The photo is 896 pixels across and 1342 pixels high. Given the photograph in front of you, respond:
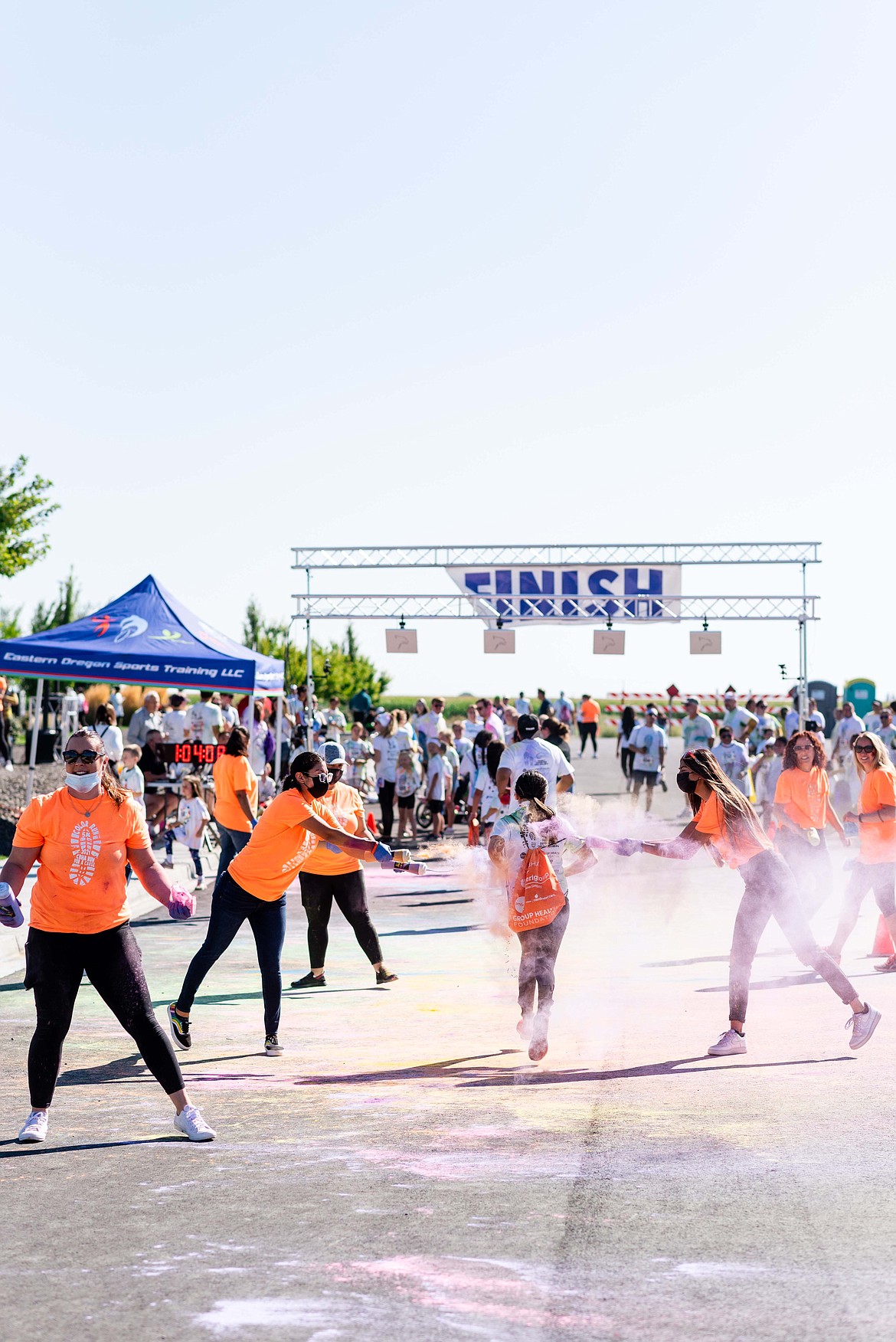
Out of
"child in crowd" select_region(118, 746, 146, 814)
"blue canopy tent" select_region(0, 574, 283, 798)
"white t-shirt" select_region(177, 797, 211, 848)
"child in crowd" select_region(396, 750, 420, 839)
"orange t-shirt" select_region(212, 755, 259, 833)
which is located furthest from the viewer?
"child in crowd" select_region(396, 750, 420, 839)

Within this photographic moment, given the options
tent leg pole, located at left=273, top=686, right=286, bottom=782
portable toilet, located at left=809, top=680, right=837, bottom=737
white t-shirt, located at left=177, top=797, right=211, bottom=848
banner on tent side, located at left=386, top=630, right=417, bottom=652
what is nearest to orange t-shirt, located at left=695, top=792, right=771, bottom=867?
white t-shirt, located at left=177, top=797, right=211, bottom=848

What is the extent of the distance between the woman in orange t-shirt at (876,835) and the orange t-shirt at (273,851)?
14.7 feet

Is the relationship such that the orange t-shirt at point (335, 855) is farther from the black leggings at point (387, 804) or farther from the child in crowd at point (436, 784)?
the child in crowd at point (436, 784)

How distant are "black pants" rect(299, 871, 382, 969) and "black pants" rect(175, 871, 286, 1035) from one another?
1788mm

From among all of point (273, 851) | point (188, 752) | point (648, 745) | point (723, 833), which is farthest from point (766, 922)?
point (648, 745)

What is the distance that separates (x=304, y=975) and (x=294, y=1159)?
4856 mm

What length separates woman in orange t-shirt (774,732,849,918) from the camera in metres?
11.1

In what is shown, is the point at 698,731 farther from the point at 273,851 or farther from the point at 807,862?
the point at 273,851

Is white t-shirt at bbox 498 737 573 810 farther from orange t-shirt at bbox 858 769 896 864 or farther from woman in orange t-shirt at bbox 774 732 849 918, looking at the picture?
orange t-shirt at bbox 858 769 896 864

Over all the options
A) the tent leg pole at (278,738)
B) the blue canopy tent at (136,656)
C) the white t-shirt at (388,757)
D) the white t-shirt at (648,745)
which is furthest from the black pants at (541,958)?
the white t-shirt at (648,745)

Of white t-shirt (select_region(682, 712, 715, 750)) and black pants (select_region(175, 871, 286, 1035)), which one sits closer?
black pants (select_region(175, 871, 286, 1035))

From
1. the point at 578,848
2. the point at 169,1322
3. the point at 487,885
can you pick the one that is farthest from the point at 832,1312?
the point at 487,885

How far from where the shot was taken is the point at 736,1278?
14.5 feet

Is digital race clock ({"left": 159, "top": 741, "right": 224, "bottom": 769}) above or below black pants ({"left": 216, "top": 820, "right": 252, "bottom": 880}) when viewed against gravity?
above
